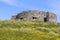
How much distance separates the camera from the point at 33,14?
315ft

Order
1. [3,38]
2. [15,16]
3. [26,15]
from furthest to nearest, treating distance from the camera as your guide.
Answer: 1. [15,16]
2. [26,15]
3. [3,38]

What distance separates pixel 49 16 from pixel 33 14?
7.46 m

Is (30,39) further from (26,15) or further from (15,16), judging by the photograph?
(15,16)

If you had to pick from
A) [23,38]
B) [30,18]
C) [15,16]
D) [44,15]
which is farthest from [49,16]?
[23,38]

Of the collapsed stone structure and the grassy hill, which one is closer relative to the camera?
the grassy hill

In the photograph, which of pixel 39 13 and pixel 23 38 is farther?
pixel 39 13

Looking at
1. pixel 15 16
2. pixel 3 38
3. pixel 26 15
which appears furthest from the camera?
pixel 15 16

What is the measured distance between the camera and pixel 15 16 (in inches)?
4067

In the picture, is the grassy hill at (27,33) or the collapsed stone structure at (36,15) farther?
the collapsed stone structure at (36,15)

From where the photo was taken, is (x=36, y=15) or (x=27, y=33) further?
(x=36, y=15)

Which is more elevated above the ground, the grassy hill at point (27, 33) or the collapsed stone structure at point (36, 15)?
the collapsed stone structure at point (36, 15)

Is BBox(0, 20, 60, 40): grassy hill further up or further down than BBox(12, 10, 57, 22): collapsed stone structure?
further down

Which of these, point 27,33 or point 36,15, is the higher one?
point 36,15

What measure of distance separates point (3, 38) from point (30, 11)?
2540 inches
